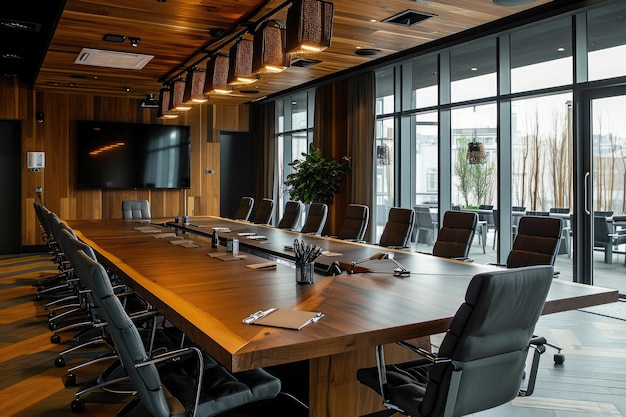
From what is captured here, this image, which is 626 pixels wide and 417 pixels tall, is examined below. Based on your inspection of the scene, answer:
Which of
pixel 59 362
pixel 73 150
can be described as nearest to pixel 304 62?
pixel 59 362

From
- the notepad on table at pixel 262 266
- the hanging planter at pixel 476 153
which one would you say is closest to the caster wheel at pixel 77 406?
the notepad on table at pixel 262 266

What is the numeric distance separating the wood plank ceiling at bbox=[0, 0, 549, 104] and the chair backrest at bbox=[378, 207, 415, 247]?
2032mm

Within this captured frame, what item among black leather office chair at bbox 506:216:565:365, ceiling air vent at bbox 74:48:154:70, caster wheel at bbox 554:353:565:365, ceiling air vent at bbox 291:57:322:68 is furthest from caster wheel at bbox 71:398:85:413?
ceiling air vent at bbox 291:57:322:68

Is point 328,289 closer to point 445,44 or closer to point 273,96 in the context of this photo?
point 445,44

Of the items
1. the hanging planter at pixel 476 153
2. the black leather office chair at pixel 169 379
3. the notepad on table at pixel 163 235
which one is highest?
the hanging planter at pixel 476 153

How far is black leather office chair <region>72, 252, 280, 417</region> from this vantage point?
82.7 inches

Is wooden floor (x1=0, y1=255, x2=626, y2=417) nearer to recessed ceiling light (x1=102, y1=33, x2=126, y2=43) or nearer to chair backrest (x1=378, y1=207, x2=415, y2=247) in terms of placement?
chair backrest (x1=378, y1=207, x2=415, y2=247)

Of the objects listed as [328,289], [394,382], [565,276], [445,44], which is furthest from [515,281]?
[445,44]

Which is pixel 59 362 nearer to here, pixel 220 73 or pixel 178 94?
pixel 220 73

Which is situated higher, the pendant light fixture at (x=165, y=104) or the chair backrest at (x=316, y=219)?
the pendant light fixture at (x=165, y=104)

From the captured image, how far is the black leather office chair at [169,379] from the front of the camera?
2.10 m

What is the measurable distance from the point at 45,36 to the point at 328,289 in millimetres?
6778

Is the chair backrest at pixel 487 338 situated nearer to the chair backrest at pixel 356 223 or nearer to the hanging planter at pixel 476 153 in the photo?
the chair backrest at pixel 356 223

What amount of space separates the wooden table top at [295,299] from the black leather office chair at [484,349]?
247 millimetres
